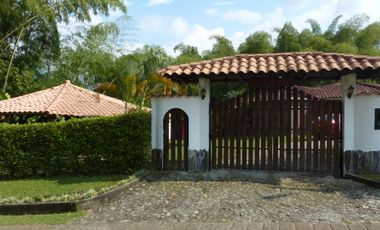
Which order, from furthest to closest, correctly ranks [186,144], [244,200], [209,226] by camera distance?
[186,144] < [244,200] < [209,226]

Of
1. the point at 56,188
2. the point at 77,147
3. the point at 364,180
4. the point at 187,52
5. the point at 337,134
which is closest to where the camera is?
the point at 364,180

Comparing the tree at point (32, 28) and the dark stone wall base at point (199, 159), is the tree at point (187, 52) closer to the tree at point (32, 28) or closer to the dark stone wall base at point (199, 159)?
the tree at point (32, 28)

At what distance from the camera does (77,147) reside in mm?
12000

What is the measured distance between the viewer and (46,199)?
9.05m

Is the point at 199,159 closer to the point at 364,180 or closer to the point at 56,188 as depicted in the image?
the point at 56,188

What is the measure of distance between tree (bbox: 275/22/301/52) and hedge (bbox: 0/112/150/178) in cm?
1799

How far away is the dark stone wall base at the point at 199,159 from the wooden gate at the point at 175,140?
22 centimetres

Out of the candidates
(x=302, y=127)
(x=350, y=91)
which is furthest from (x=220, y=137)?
(x=350, y=91)

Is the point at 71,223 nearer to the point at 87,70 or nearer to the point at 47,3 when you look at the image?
the point at 47,3

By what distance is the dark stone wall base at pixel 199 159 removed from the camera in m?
11.3

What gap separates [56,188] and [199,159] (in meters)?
3.59

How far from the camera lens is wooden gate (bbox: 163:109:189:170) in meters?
11.5

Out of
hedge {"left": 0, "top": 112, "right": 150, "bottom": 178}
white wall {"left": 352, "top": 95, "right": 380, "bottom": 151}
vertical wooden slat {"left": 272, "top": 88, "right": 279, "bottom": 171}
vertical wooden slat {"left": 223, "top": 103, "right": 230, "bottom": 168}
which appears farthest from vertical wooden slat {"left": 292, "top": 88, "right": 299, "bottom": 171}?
hedge {"left": 0, "top": 112, "right": 150, "bottom": 178}

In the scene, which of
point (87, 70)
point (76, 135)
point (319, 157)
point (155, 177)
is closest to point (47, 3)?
point (87, 70)
